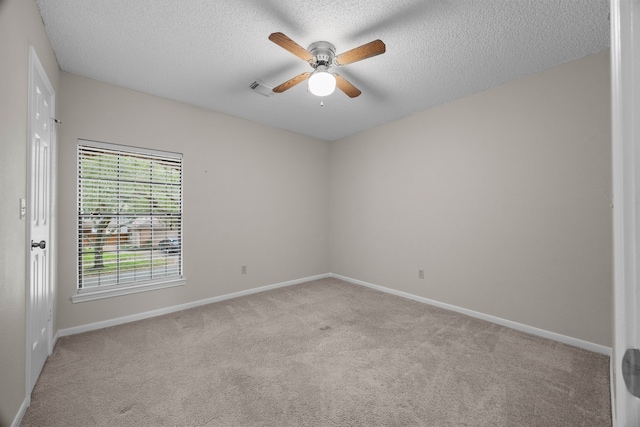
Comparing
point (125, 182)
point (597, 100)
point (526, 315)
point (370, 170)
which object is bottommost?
point (526, 315)

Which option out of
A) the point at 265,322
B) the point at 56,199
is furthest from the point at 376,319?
the point at 56,199

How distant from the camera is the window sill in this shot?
293cm

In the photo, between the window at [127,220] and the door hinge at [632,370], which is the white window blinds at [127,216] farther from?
the door hinge at [632,370]

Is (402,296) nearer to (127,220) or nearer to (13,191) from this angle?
(127,220)

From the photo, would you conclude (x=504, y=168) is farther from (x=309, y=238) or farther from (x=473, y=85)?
(x=309, y=238)

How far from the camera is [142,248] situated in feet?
11.0

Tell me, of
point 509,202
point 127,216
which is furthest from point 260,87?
point 509,202

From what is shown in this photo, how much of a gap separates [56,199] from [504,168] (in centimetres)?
476

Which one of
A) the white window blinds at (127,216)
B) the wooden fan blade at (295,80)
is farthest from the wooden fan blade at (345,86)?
the white window blinds at (127,216)

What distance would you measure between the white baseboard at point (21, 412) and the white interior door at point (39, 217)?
0.11 meters

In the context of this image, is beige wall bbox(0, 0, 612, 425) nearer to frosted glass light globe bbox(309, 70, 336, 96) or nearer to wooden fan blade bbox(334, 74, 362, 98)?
wooden fan blade bbox(334, 74, 362, 98)

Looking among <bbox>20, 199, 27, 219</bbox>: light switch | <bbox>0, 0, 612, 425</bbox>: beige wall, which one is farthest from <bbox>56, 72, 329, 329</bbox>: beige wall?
<bbox>20, 199, 27, 219</bbox>: light switch

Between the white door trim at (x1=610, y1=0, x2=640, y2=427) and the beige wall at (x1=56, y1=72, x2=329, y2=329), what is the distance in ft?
12.9

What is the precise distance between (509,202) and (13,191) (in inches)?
165
